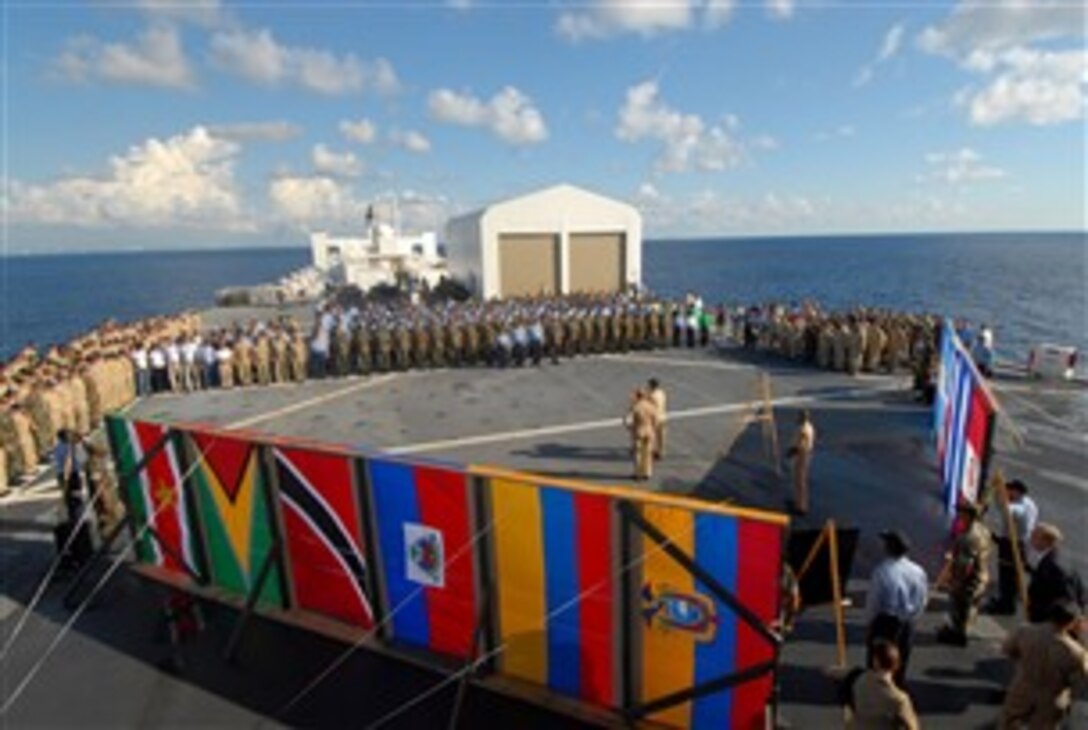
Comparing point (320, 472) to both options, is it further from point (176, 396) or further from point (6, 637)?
point (176, 396)

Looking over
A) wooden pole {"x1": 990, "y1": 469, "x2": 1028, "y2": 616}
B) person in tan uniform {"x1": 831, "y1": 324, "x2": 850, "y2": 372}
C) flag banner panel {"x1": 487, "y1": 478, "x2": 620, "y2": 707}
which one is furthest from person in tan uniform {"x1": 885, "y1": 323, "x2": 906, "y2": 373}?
flag banner panel {"x1": 487, "y1": 478, "x2": 620, "y2": 707}

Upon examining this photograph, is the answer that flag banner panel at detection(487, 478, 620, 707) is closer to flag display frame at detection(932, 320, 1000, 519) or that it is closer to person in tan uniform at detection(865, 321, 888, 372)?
flag display frame at detection(932, 320, 1000, 519)

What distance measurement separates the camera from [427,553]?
19.5 ft

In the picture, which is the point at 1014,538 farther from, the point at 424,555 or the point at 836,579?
the point at 424,555

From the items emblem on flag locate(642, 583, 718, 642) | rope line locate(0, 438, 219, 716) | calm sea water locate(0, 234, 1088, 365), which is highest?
emblem on flag locate(642, 583, 718, 642)

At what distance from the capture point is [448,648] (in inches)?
241

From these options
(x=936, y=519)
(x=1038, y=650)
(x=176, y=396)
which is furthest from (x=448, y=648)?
(x=176, y=396)

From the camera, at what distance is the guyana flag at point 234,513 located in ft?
22.0

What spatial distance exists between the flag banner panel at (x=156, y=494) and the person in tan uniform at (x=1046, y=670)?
7.35 m

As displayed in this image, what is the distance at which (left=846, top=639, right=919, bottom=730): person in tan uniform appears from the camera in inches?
156

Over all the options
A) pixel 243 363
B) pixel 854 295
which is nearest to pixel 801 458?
pixel 243 363

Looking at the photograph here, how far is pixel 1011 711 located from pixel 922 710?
1.08m

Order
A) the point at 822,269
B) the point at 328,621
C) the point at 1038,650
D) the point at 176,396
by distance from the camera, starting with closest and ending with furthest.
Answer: the point at 1038,650 < the point at 328,621 < the point at 176,396 < the point at 822,269

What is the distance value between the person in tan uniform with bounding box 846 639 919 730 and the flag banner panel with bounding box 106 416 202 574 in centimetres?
643
